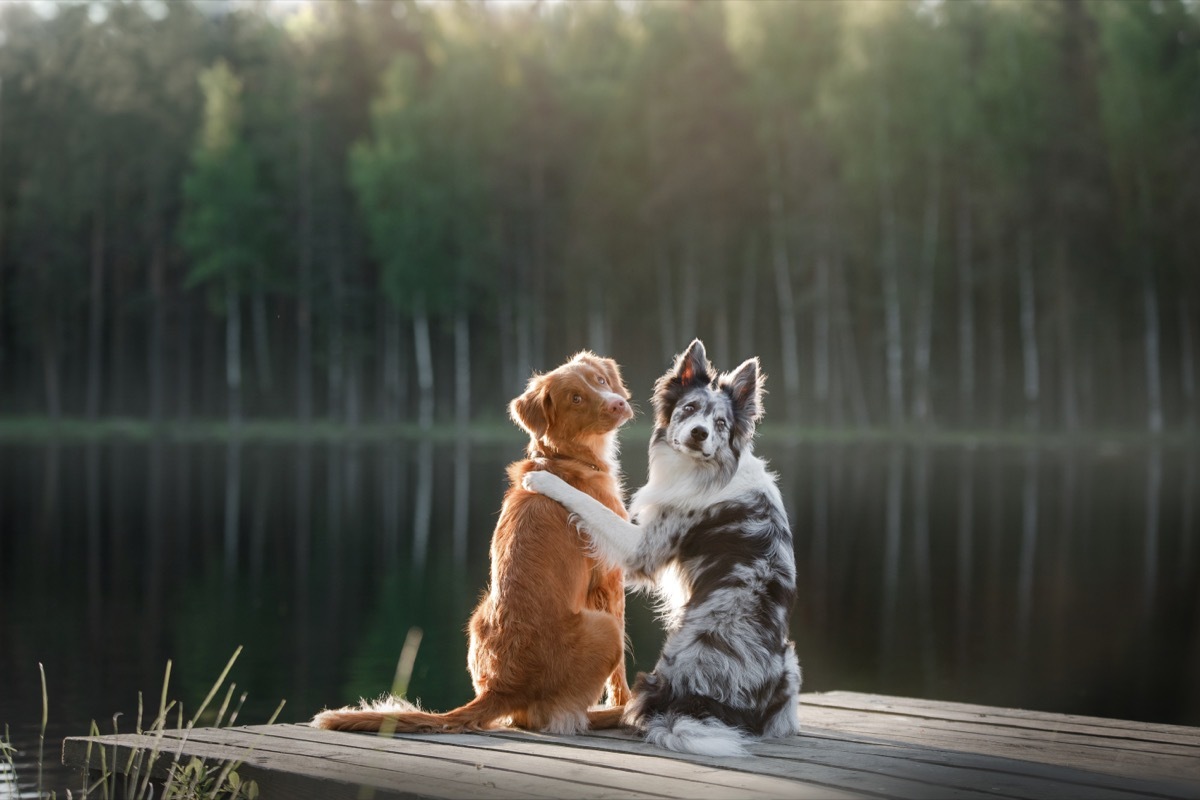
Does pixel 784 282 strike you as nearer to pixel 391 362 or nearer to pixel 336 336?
pixel 391 362

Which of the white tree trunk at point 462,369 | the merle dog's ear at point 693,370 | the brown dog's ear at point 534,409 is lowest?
the brown dog's ear at point 534,409

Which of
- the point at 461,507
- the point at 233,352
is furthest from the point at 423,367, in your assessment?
the point at 461,507

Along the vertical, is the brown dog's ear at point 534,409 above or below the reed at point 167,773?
above

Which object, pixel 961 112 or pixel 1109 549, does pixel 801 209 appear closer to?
pixel 961 112

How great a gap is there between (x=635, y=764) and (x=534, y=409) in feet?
4.48

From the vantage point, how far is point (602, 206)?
35625 millimetres

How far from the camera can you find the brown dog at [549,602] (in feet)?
15.2

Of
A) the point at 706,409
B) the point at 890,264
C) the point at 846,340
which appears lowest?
the point at 706,409

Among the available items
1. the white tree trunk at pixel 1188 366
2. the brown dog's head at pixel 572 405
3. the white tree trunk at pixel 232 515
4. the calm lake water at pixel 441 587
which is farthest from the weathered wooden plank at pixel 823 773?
the white tree trunk at pixel 1188 366

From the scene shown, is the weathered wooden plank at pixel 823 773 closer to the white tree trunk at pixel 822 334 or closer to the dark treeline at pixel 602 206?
the dark treeline at pixel 602 206

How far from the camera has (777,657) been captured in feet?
15.1

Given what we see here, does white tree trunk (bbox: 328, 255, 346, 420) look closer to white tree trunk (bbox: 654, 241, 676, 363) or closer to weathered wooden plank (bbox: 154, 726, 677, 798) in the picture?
white tree trunk (bbox: 654, 241, 676, 363)

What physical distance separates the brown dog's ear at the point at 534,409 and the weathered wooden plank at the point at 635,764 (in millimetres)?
1099

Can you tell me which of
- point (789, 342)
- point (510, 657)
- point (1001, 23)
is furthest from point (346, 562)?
point (1001, 23)
